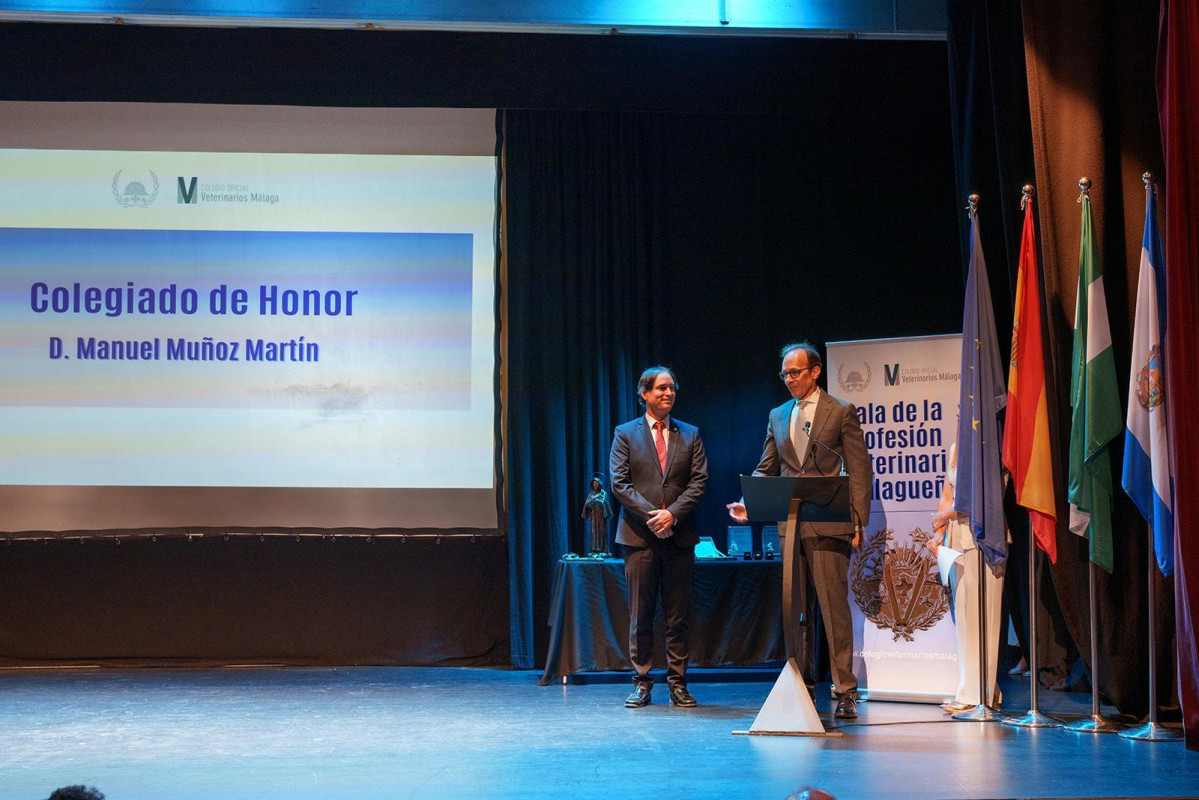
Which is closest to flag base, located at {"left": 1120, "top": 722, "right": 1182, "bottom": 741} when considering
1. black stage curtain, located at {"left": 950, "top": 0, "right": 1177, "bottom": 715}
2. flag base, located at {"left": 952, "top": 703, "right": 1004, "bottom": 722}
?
black stage curtain, located at {"left": 950, "top": 0, "right": 1177, "bottom": 715}

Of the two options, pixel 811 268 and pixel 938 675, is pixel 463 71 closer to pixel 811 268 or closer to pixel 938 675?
pixel 811 268

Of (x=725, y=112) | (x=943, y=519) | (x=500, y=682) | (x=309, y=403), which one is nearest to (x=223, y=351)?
(x=309, y=403)

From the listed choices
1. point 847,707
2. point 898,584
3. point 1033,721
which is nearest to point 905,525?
point 898,584

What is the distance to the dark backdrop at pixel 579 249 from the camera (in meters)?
7.07

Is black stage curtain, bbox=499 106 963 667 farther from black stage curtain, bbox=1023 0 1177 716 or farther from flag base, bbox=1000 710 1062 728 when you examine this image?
flag base, bbox=1000 710 1062 728

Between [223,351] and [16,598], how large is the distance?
1985mm

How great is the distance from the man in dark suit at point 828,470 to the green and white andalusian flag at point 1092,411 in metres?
0.88

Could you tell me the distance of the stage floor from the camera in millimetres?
3619

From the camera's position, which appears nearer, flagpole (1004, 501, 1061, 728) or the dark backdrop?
flagpole (1004, 501, 1061, 728)

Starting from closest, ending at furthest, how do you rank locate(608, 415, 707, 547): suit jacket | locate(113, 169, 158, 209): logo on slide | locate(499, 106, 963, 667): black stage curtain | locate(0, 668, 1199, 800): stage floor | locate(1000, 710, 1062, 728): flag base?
locate(0, 668, 1199, 800): stage floor → locate(1000, 710, 1062, 728): flag base → locate(608, 415, 707, 547): suit jacket → locate(113, 169, 158, 209): logo on slide → locate(499, 106, 963, 667): black stage curtain

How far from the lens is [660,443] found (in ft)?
18.9

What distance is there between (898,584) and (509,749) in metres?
2.22

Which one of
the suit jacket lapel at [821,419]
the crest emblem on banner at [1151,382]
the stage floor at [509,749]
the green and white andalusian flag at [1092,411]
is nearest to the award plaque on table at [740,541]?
the stage floor at [509,749]

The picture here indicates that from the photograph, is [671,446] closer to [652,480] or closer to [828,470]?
[652,480]
